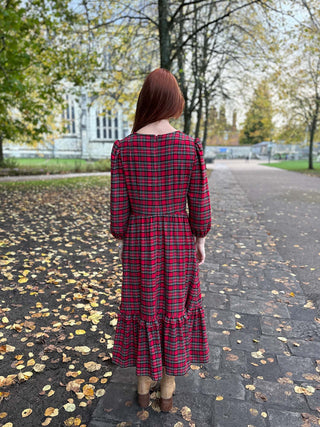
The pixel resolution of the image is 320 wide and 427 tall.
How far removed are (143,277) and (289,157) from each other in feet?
186

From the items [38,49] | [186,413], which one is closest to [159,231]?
[186,413]

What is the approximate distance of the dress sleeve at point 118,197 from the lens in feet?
6.20

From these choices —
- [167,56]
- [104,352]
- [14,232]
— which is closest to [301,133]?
[167,56]

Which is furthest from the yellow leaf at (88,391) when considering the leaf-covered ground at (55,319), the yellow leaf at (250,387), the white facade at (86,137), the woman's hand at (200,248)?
the white facade at (86,137)

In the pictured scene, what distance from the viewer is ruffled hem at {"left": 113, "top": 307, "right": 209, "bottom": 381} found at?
2006 millimetres

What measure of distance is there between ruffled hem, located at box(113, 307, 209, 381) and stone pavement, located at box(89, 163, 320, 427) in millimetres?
351

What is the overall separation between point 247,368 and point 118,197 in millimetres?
1790

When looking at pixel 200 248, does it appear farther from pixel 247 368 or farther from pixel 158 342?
pixel 247 368

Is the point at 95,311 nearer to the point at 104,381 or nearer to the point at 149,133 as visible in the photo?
the point at 104,381

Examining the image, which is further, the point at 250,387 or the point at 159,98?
the point at 250,387

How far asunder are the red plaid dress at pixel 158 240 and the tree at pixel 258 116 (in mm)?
15096

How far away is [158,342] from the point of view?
203 cm

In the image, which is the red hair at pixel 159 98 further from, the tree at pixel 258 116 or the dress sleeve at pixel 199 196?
the tree at pixel 258 116

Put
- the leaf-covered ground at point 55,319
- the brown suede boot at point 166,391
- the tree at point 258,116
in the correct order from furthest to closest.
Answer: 1. the tree at point 258,116
2. the leaf-covered ground at point 55,319
3. the brown suede boot at point 166,391
